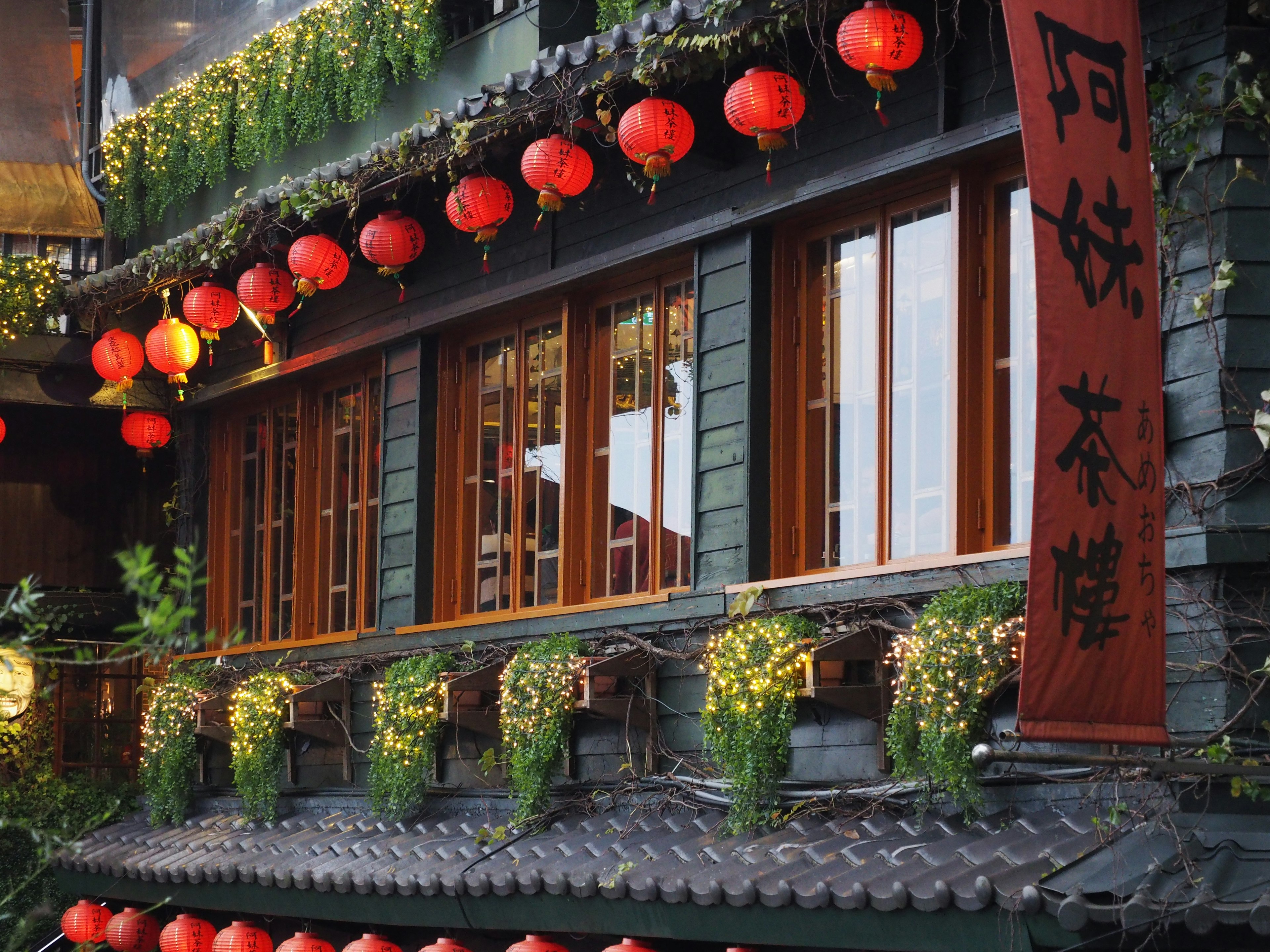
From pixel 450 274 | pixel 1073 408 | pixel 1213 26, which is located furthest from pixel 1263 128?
pixel 450 274

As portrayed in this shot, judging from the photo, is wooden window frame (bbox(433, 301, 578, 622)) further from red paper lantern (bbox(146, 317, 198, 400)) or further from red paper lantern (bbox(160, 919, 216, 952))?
red paper lantern (bbox(160, 919, 216, 952))

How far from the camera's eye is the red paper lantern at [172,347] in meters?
13.3

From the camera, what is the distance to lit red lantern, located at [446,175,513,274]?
10508 mm

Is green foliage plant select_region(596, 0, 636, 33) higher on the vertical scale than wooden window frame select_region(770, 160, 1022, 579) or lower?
higher

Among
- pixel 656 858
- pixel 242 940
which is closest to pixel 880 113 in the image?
pixel 656 858

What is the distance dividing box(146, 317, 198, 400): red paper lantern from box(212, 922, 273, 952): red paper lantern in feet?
14.0

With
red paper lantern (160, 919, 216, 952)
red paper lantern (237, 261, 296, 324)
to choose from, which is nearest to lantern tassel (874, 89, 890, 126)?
red paper lantern (237, 261, 296, 324)

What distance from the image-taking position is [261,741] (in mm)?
12672

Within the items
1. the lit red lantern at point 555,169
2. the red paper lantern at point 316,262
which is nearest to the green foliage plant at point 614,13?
the lit red lantern at point 555,169

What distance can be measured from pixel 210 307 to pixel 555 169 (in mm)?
4161

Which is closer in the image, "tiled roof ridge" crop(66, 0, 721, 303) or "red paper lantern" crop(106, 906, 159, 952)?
"tiled roof ridge" crop(66, 0, 721, 303)

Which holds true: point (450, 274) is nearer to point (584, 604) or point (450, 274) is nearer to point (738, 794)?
point (584, 604)

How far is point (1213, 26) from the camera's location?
24.2ft

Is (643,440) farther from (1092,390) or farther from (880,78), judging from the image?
(1092,390)
